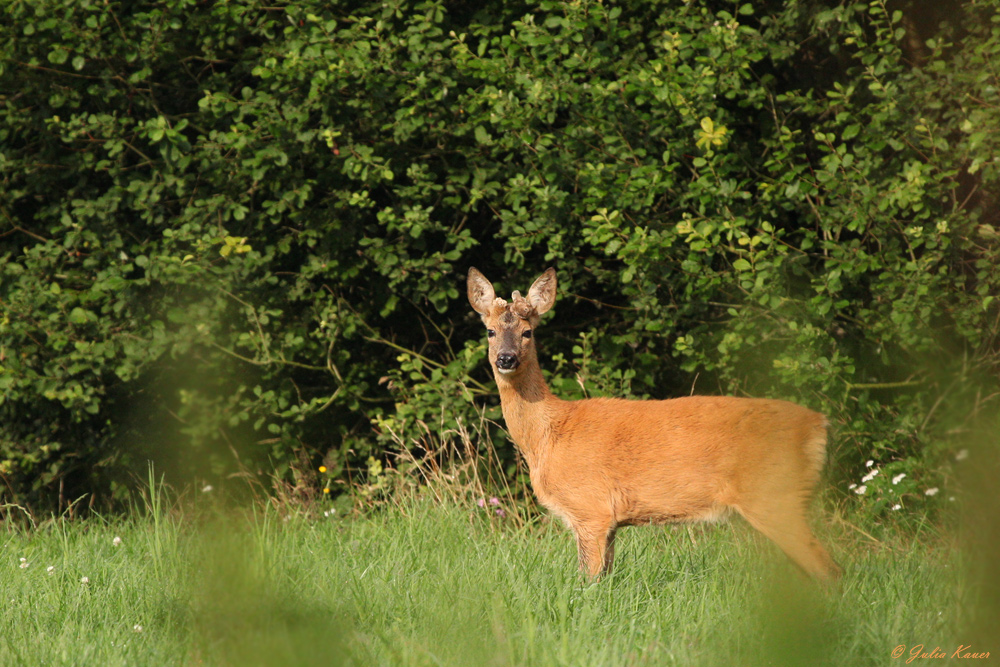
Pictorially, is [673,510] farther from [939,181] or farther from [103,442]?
[103,442]

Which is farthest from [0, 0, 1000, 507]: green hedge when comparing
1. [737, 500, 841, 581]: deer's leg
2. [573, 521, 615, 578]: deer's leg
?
[573, 521, 615, 578]: deer's leg

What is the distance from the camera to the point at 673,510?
412 cm

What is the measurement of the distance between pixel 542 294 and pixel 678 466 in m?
1.25

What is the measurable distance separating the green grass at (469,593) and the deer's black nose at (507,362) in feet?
2.38

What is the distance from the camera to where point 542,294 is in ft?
16.3

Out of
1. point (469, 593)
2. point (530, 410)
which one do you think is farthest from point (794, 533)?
point (469, 593)

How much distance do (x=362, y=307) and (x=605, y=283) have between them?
166 cm

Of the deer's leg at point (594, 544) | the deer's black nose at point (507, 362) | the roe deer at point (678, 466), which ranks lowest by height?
the deer's leg at point (594, 544)

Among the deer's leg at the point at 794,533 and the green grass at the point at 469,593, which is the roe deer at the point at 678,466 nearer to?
the deer's leg at the point at 794,533

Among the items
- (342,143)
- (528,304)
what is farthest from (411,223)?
(528,304)

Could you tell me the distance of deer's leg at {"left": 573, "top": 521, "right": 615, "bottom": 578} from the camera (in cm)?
398

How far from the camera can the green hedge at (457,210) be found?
5008 millimetres

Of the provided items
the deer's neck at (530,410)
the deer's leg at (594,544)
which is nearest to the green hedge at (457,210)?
the deer's neck at (530,410)

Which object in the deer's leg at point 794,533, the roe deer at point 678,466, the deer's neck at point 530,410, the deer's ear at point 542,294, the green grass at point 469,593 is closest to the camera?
the green grass at point 469,593
